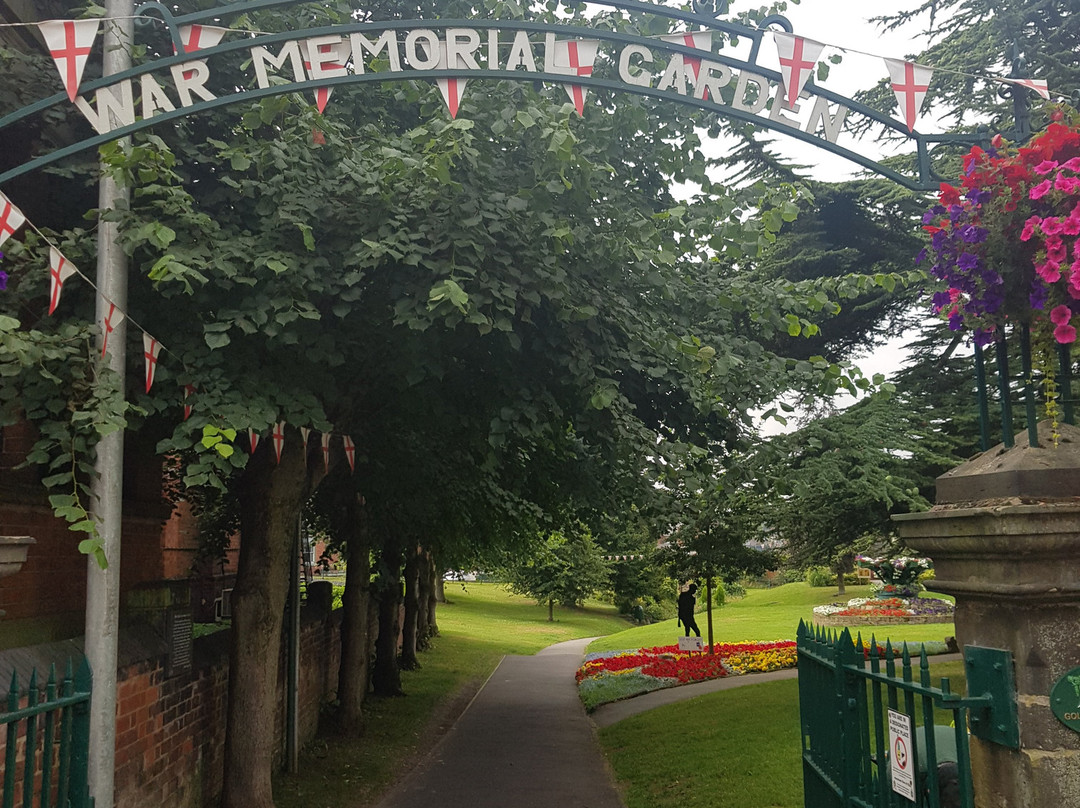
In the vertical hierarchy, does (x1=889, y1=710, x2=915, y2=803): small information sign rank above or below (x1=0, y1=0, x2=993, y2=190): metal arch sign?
below

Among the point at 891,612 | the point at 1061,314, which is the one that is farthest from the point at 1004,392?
the point at 891,612

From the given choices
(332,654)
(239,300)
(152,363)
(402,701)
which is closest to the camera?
(152,363)

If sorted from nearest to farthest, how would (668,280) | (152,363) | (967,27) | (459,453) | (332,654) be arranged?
(152,363), (668,280), (459,453), (967,27), (332,654)

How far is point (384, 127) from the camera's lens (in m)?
7.86

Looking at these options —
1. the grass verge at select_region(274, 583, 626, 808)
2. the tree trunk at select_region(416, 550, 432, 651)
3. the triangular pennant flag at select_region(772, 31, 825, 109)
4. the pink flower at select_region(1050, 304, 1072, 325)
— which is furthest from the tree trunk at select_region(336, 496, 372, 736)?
the pink flower at select_region(1050, 304, 1072, 325)

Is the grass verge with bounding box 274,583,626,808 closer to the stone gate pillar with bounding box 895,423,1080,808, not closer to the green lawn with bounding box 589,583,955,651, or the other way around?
the green lawn with bounding box 589,583,955,651

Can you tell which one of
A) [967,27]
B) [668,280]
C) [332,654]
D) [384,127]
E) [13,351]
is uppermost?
[967,27]

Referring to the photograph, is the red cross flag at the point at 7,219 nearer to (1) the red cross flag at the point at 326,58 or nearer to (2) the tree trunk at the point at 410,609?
(1) the red cross flag at the point at 326,58

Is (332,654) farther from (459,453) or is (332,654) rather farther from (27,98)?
(27,98)

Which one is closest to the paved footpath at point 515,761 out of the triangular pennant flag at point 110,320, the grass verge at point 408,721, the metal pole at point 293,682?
the grass verge at point 408,721

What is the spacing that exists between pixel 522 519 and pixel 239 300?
25.2 ft

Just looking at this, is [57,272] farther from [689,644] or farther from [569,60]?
[689,644]

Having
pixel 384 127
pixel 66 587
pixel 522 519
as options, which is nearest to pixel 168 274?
pixel 384 127

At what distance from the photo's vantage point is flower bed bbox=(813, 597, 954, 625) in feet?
88.5
